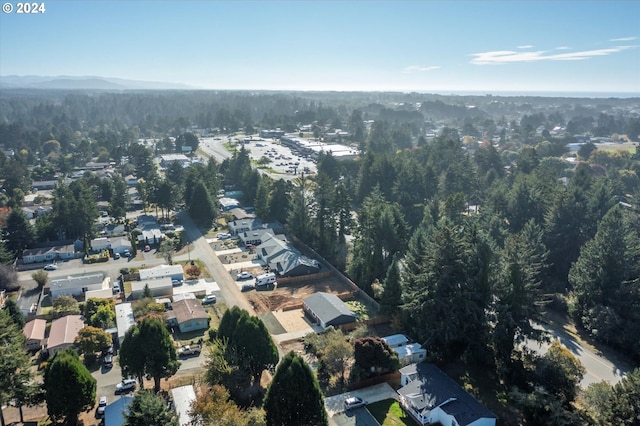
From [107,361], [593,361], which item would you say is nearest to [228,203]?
[107,361]

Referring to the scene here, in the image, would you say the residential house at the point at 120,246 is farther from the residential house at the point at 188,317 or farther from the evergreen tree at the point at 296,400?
the evergreen tree at the point at 296,400

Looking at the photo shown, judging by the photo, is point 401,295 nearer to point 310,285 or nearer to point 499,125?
point 310,285

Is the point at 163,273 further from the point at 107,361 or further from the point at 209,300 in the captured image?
the point at 107,361

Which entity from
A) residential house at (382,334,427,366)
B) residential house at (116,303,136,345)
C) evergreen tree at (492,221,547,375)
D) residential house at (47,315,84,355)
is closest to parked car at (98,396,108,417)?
residential house at (116,303,136,345)

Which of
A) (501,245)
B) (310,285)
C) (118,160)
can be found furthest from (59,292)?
(118,160)

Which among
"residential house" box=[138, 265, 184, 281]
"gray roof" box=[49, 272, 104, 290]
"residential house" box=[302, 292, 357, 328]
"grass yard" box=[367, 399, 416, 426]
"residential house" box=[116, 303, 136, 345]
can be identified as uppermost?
"residential house" box=[302, 292, 357, 328]

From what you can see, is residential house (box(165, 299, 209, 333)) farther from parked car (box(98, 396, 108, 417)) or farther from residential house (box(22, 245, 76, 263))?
residential house (box(22, 245, 76, 263))
